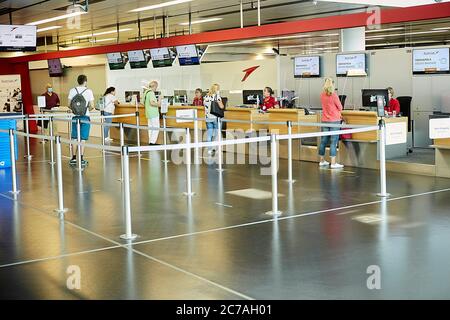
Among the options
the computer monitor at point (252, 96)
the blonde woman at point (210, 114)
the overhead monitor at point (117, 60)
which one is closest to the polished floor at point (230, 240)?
the blonde woman at point (210, 114)

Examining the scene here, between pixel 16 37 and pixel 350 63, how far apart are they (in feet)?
29.5

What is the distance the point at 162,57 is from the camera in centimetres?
1955

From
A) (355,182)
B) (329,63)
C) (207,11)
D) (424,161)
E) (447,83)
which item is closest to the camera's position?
(355,182)

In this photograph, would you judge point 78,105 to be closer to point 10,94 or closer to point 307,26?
point 307,26

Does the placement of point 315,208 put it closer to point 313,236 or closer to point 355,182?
point 313,236

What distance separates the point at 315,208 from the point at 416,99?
6.86 m

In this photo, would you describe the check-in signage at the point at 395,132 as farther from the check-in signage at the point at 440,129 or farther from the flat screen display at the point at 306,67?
the flat screen display at the point at 306,67

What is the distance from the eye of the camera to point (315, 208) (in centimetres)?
792

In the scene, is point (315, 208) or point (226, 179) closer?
point (315, 208)

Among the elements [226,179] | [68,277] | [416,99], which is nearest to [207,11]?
[416,99]

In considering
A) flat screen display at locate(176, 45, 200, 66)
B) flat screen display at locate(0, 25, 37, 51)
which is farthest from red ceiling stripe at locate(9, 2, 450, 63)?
flat screen display at locate(0, 25, 37, 51)

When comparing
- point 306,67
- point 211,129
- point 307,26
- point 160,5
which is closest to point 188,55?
point 160,5

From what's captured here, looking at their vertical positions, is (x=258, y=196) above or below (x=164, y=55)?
below

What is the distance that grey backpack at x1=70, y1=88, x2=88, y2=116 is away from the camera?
12414 mm
